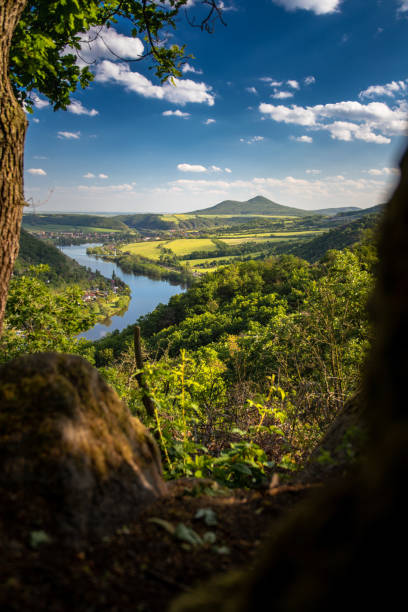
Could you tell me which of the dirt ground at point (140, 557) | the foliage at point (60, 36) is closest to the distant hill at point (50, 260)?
the foliage at point (60, 36)

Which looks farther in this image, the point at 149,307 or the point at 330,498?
the point at 149,307

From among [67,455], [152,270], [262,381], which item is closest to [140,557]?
[67,455]

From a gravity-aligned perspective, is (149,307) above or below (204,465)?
below

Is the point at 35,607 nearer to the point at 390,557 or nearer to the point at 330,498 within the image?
the point at 330,498

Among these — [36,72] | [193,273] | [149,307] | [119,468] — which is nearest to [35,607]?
[119,468]

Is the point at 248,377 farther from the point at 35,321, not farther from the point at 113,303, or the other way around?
the point at 113,303

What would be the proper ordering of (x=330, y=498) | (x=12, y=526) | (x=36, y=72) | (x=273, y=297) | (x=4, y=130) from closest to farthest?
1. (x=330, y=498)
2. (x=12, y=526)
3. (x=4, y=130)
4. (x=36, y=72)
5. (x=273, y=297)

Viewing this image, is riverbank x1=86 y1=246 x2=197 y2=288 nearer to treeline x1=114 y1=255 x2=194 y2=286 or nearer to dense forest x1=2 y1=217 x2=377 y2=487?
treeline x1=114 y1=255 x2=194 y2=286
